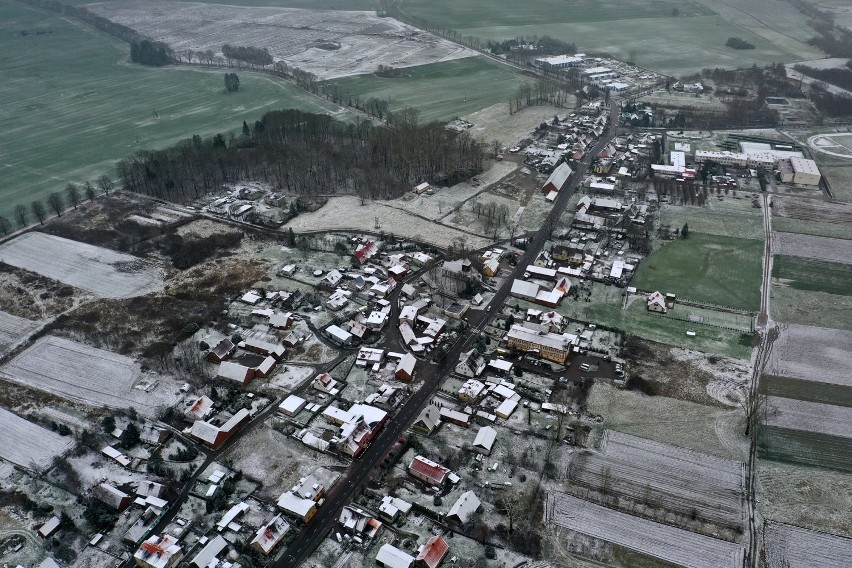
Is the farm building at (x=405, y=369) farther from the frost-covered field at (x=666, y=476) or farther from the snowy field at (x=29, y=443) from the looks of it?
the snowy field at (x=29, y=443)

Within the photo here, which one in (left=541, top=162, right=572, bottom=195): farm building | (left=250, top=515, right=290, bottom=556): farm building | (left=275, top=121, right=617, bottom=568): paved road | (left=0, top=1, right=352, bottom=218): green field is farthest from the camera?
(left=0, top=1, right=352, bottom=218): green field

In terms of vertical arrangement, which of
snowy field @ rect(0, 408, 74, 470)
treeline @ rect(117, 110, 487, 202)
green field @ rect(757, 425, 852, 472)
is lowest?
snowy field @ rect(0, 408, 74, 470)

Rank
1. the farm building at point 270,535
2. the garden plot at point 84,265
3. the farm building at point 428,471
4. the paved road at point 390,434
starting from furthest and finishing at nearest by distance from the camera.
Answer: the garden plot at point 84,265 < the farm building at point 428,471 < the paved road at point 390,434 < the farm building at point 270,535

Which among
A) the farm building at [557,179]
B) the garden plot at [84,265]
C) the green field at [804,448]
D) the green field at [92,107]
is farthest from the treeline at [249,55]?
the green field at [804,448]

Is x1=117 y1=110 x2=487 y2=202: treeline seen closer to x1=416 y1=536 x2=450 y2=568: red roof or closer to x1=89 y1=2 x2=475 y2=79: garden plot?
x1=89 y1=2 x2=475 y2=79: garden plot

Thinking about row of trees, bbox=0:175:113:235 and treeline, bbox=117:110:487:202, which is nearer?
row of trees, bbox=0:175:113:235

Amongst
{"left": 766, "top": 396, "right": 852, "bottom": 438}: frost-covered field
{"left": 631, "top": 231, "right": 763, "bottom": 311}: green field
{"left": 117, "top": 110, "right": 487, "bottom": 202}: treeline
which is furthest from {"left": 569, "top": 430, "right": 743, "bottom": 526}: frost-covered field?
{"left": 117, "top": 110, "right": 487, "bottom": 202}: treeline

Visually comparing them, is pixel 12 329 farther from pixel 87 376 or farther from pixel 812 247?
pixel 812 247

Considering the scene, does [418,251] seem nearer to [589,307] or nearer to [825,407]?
[589,307]

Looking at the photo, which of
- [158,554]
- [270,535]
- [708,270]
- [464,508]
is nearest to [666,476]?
[464,508]
